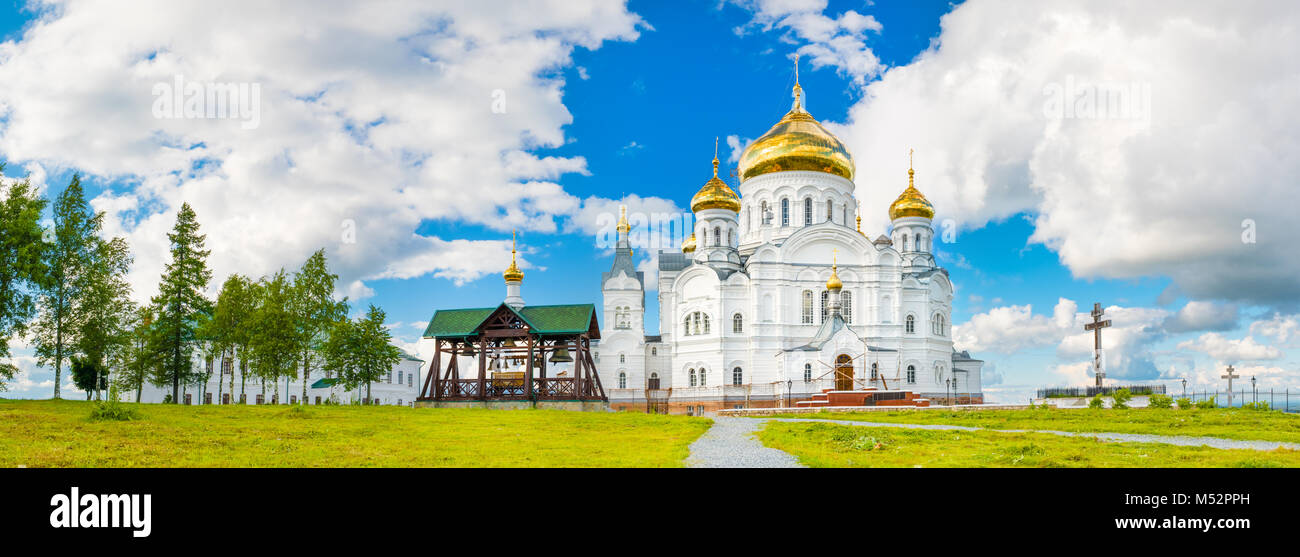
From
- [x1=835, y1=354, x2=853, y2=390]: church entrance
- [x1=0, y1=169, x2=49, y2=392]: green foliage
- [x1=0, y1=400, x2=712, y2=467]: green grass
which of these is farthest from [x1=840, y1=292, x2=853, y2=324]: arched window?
[x1=0, y1=169, x2=49, y2=392]: green foliage

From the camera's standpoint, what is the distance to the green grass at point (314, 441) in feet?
44.6

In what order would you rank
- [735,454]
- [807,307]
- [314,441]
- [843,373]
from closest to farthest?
1. [735,454]
2. [314,441]
3. [843,373]
4. [807,307]

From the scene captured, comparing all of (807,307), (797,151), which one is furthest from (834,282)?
(797,151)

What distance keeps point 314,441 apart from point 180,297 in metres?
25.1

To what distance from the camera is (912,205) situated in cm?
5853

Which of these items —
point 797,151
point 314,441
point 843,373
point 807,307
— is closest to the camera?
point 314,441

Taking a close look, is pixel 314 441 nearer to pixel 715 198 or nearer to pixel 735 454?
pixel 735 454

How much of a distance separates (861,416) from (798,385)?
1420 centimetres

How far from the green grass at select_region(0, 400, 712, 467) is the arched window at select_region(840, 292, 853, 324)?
28048 millimetres

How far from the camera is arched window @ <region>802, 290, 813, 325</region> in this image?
52.1 metres

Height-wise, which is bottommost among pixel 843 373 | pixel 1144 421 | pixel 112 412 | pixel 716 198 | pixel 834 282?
pixel 1144 421
